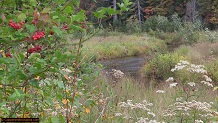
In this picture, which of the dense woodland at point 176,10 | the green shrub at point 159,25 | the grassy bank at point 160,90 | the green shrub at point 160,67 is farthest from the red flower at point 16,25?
the dense woodland at point 176,10

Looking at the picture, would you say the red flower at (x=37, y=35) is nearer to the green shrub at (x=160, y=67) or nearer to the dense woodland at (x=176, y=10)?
the green shrub at (x=160, y=67)

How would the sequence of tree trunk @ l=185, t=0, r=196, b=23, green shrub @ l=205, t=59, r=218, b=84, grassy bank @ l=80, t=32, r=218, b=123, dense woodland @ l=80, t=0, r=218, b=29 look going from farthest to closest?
dense woodland @ l=80, t=0, r=218, b=29
tree trunk @ l=185, t=0, r=196, b=23
green shrub @ l=205, t=59, r=218, b=84
grassy bank @ l=80, t=32, r=218, b=123

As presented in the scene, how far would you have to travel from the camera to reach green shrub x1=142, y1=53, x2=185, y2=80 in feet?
41.2

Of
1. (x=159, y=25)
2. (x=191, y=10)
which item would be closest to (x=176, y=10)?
(x=191, y=10)

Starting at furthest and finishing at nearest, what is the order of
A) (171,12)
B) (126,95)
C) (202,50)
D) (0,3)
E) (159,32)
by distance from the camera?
(171,12) → (159,32) → (202,50) → (126,95) → (0,3)

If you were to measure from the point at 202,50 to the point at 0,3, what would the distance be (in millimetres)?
15241

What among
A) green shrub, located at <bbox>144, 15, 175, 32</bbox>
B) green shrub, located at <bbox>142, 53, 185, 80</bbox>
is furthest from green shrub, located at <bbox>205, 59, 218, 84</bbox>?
green shrub, located at <bbox>144, 15, 175, 32</bbox>

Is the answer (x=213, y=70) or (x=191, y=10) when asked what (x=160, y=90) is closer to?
(x=213, y=70)

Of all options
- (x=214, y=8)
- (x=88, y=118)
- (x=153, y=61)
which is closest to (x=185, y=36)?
(x=153, y=61)

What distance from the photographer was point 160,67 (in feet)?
42.1

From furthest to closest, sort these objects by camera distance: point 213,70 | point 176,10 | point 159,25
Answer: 1. point 176,10
2. point 159,25
3. point 213,70

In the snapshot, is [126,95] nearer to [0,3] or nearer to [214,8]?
[0,3]

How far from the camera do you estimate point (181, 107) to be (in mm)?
3336

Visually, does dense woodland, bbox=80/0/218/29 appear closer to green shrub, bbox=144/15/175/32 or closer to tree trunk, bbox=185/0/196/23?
tree trunk, bbox=185/0/196/23
